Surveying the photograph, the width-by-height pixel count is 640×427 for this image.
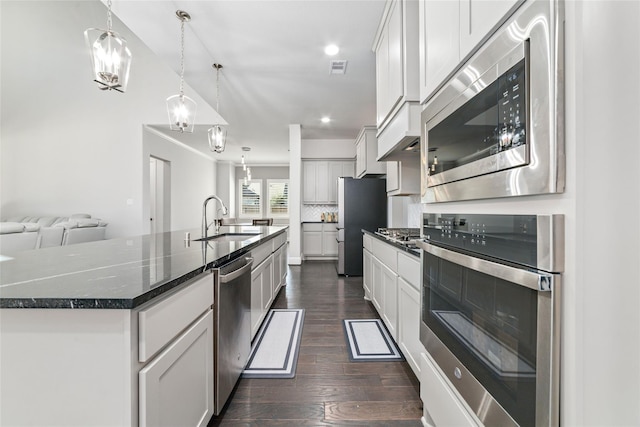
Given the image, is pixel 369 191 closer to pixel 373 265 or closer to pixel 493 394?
pixel 373 265

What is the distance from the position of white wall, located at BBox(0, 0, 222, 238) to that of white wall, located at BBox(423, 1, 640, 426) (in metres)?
6.00

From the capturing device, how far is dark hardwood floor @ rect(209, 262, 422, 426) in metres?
1.47

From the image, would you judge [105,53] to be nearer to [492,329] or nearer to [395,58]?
[395,58]

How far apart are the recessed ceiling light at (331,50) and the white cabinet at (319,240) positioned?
4053mm

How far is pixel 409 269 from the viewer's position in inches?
69.1

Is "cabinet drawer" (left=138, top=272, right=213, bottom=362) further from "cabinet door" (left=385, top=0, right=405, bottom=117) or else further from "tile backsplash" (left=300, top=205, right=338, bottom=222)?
"tile backsplash" (left=300, top=205, right=338, bottom=222)

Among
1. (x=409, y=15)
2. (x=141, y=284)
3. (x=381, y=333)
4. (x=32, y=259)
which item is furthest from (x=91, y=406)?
(x=409, y=15)

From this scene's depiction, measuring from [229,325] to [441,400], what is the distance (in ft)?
3.44

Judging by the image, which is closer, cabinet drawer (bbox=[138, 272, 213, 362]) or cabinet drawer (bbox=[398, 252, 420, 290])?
cabinet drawer (bbox=[138, 272, 213, 362])

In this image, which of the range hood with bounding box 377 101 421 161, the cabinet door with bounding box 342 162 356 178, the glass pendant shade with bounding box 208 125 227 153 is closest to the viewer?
the range hood with bounding box 377 101 421 161

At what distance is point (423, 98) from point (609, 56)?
2.86 feet

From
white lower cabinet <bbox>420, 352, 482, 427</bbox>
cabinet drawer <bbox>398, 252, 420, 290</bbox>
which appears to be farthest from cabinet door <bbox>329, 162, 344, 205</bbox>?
white lower cabinet <bbox>420, 352, 482, 427</bbox>

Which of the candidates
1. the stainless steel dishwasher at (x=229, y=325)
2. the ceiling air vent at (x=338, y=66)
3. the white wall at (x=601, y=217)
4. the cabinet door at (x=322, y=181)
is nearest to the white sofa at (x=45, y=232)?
the stainless steel dishwasher at (x=229, y=325)

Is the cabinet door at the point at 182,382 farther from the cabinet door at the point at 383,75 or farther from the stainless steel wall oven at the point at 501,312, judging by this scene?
the cabinet door at the point at 383,75
